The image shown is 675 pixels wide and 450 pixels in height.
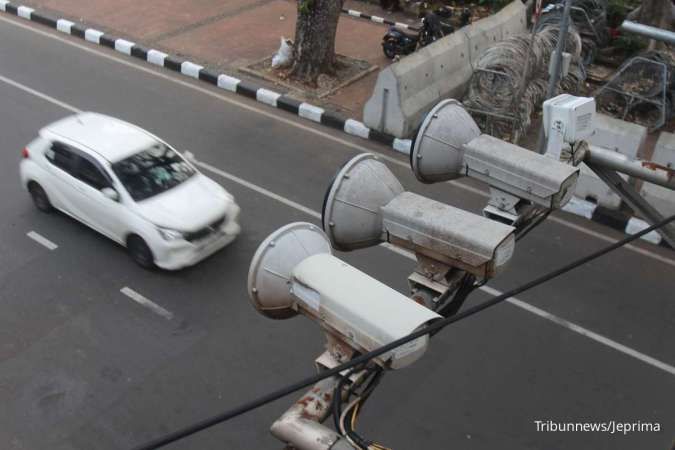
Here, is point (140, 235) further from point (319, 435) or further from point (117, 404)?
point (319, 435)

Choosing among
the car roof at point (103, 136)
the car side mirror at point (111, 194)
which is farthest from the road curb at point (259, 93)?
the car side mirror at point (111, 194)

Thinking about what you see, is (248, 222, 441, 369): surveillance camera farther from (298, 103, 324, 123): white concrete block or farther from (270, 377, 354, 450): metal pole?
(298, 103, 324, 123): white concrete block

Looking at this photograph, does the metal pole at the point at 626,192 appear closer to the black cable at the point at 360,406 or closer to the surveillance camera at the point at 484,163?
the surveillance camera at the point at 484,163

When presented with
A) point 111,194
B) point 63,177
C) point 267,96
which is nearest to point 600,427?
point 111,194

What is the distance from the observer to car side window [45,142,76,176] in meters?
8.15

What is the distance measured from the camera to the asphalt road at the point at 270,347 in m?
6.09

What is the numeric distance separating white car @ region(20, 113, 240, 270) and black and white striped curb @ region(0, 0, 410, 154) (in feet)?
11.2

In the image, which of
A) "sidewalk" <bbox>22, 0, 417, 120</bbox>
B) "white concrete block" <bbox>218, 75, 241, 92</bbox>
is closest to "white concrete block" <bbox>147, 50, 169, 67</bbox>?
"sidewalk" <bbox>22, 0, 417, 120</bbox>

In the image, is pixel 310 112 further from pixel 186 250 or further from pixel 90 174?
pixel 186 250

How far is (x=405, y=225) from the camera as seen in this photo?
336 cm

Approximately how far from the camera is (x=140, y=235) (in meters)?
7.57

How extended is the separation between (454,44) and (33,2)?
9.50 meters

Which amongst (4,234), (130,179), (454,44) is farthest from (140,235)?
(454,44)

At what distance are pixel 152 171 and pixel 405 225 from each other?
530cm
